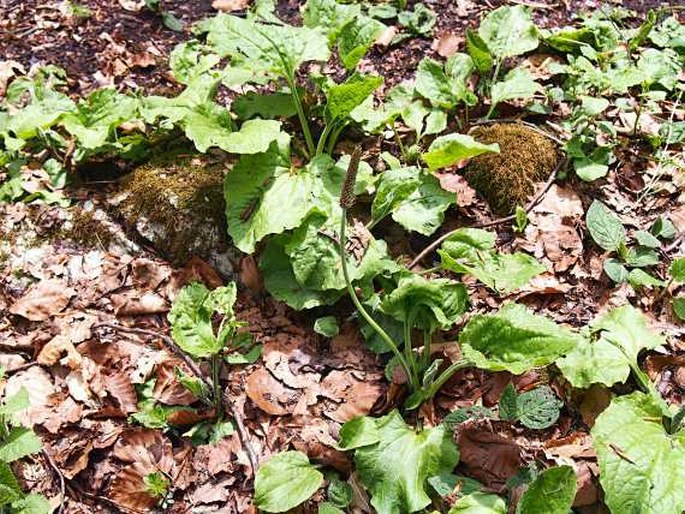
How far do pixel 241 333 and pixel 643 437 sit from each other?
71.7 inches

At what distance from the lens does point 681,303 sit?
3.14 meters

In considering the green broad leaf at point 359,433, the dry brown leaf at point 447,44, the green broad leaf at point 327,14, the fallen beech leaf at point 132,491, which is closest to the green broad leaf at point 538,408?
the green broad leaf at point 359,433

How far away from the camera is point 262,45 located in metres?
3.56

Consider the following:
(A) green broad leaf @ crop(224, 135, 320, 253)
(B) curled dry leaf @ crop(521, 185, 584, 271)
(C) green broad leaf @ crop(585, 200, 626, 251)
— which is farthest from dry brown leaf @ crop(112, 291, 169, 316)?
(C) green broad leaf @ crop(585, 200, 626, 251)

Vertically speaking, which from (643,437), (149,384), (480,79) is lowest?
(149,384)

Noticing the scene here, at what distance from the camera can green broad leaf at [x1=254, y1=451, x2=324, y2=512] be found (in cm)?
263

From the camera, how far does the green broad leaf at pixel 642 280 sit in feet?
10.4

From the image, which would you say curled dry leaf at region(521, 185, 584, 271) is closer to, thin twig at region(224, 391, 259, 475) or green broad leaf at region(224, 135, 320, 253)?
green broad leaf at region(224, 135, 320, 253)

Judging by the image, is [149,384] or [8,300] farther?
[8,300]

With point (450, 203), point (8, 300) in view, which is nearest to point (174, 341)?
point (8, 300)

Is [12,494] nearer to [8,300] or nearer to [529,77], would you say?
[8,300]

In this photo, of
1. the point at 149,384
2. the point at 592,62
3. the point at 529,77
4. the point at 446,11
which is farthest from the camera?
the point at 446,11

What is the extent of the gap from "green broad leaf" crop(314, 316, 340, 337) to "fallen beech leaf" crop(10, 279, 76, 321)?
1283 millimetres

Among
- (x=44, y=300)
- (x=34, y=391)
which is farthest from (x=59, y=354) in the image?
(x=44, y=300)
